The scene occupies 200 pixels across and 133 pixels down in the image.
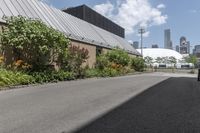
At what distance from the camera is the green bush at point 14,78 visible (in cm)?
1816

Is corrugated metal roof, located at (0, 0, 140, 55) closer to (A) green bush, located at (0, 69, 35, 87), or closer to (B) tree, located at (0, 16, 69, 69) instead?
(B) tree, located at (0, 16, 69, 69)

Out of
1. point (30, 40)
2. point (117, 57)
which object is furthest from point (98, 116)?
point (117, 57)

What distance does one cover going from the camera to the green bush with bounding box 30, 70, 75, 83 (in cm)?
2152

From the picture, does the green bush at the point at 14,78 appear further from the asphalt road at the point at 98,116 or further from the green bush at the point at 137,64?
the green bush at the point at 137,64

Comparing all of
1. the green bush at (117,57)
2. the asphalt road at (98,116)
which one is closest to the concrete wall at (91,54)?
the green bush at (117,57)

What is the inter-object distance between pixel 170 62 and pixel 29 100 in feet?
347

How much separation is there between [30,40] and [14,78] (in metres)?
3.90

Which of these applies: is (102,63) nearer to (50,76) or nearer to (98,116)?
(50,76)

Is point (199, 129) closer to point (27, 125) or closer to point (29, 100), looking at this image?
point (27, 125)

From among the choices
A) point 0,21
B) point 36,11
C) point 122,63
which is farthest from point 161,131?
point 122,63

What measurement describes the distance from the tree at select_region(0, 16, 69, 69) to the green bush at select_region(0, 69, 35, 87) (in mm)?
2608

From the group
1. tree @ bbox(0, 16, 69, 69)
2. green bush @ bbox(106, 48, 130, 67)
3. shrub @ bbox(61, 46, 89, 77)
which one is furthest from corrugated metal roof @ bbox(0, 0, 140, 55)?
shrub @ bbox(61, 46, 89, 77)

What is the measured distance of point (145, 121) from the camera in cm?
872

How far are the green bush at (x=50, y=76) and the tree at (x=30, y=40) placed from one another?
4.49 ft
